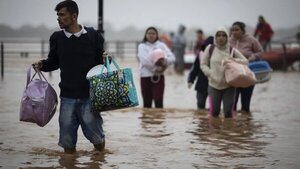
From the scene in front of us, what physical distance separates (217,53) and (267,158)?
12.1 feet

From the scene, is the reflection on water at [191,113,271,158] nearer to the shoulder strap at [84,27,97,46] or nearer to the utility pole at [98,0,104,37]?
the shoulder strap at [84,27,97,46]

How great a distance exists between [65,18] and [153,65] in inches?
222

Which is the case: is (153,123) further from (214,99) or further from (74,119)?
(74,119)

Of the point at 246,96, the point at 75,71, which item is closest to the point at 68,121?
the point at 75,71

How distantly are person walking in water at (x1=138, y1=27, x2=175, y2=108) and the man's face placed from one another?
18.1 ft

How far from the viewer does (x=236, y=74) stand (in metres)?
11.9

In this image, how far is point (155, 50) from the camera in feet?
45.6

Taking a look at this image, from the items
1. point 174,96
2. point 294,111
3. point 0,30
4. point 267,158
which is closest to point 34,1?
point 174,96

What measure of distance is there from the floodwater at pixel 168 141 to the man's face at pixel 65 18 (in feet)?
4.90

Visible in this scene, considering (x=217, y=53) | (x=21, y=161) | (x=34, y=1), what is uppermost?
(x=34, y=1)

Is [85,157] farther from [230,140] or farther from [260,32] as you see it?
[260,32]

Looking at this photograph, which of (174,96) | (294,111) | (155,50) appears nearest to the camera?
(155,50)

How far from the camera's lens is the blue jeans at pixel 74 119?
27.6 feet

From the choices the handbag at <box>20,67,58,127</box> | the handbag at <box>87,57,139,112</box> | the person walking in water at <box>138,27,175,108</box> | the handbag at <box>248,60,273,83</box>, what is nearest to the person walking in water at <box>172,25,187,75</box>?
the handbag at <box>248,60,273,83</box>
